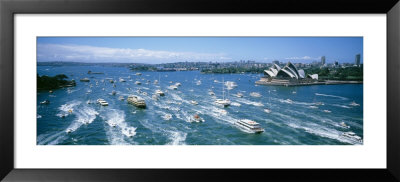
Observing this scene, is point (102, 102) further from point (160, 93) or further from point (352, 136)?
point (352, 136)

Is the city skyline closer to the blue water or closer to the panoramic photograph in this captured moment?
the panoramic photograph

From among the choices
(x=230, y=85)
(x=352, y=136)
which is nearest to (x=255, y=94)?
(x=230, y=85)

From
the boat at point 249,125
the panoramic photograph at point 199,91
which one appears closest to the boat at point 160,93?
the panoramic photograph at point 199,91

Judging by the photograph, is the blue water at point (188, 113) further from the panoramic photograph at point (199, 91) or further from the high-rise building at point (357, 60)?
the high-rise building at point (357, 60)

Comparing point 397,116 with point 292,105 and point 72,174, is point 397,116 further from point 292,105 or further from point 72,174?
point 72,174

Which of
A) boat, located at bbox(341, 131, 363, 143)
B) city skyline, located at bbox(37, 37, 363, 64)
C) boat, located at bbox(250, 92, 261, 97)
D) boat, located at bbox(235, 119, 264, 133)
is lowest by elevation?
boat, located at bbox(341, 131, 363, 143)

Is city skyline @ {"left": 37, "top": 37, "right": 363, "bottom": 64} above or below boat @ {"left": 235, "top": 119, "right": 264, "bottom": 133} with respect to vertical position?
above

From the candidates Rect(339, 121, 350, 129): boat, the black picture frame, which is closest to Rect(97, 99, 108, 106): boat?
the black picture frame
